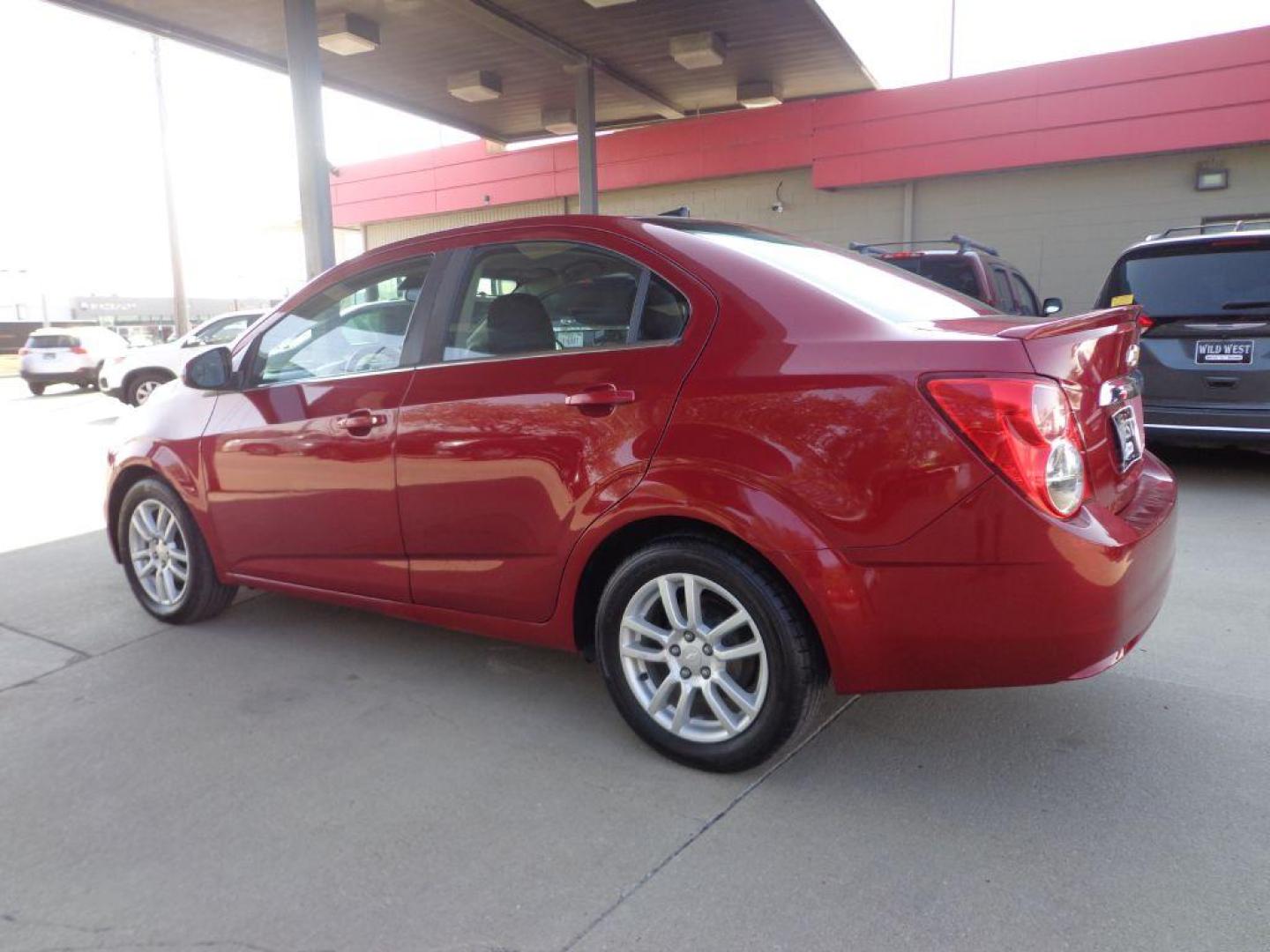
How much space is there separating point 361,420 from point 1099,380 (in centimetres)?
243

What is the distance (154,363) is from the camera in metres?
14.7

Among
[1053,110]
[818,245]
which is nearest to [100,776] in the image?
[818,245]

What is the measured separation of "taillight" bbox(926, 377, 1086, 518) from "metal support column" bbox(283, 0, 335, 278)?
9212mm

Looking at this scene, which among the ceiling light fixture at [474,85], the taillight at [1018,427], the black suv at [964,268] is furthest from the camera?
the ceiling light fixture at [474,85]

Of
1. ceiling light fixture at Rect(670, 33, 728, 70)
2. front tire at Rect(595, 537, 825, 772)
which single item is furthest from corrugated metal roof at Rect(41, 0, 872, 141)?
front tire at Rect(595, 537, 825, 772)

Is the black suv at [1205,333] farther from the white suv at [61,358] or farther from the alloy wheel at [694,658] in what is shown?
the white suv at [61,358]

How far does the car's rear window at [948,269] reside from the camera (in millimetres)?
7699

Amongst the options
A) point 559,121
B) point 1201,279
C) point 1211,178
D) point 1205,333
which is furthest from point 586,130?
point 1205,333

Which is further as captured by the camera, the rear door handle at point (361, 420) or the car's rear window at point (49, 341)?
the car's rear window at point (49, 341)

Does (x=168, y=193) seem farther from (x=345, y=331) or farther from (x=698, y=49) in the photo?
(x=345, y=331)

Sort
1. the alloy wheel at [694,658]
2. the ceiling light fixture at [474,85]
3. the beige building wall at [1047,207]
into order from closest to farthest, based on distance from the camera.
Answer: the alloy wheel at [694,658], the beige building wall at [1047,207], the ceiling light fixture at [474,85]

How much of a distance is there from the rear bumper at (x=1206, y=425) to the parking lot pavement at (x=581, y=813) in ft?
9.21

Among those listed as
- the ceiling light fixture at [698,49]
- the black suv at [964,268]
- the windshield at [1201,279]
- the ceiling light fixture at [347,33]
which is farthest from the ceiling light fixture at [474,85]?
the windshield at [1201,279]

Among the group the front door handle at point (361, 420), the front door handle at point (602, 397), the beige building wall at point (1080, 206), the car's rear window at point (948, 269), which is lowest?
the front door handle at point (361, 420)
